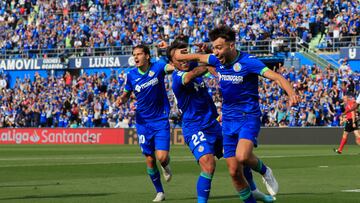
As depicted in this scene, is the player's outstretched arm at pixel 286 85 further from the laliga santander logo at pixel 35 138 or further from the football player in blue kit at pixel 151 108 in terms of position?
the laliga santander logo at pixel 35 138

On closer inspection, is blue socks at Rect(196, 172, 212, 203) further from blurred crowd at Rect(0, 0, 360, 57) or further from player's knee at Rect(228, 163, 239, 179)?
blurred crowd at Rect(0, 0, 360, 57)

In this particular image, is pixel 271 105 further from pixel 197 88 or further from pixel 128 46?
pixel 197 88

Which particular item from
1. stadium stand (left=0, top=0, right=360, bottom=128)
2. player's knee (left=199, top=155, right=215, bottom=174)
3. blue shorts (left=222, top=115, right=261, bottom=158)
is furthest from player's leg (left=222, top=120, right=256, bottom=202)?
stadium stand (left=0, top=0, right=360, bottom=128)

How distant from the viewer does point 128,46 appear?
5412 cm

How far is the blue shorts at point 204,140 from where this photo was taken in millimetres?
12477

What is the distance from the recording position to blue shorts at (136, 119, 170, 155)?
14.3 m

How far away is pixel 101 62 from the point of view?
5541 cm

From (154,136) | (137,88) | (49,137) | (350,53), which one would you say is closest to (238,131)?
(154,136)

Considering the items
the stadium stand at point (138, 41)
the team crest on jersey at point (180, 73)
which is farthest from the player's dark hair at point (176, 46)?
Result: the stadium stand at point (138, 41)

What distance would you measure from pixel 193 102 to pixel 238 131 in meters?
1.81

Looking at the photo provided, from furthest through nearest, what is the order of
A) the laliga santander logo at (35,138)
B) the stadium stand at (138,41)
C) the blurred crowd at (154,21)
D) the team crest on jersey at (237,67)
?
1. the laliga santander logo at (35,138)
2. the blurred crowd at (154,21)
3. the stadium stand at (138,41)
4. the team crest on jersey at (237,67)

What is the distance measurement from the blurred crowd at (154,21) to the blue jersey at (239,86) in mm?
26195

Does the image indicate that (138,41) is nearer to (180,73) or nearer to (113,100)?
(113,100)

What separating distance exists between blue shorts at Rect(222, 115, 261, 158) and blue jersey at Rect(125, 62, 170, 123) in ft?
10.2
